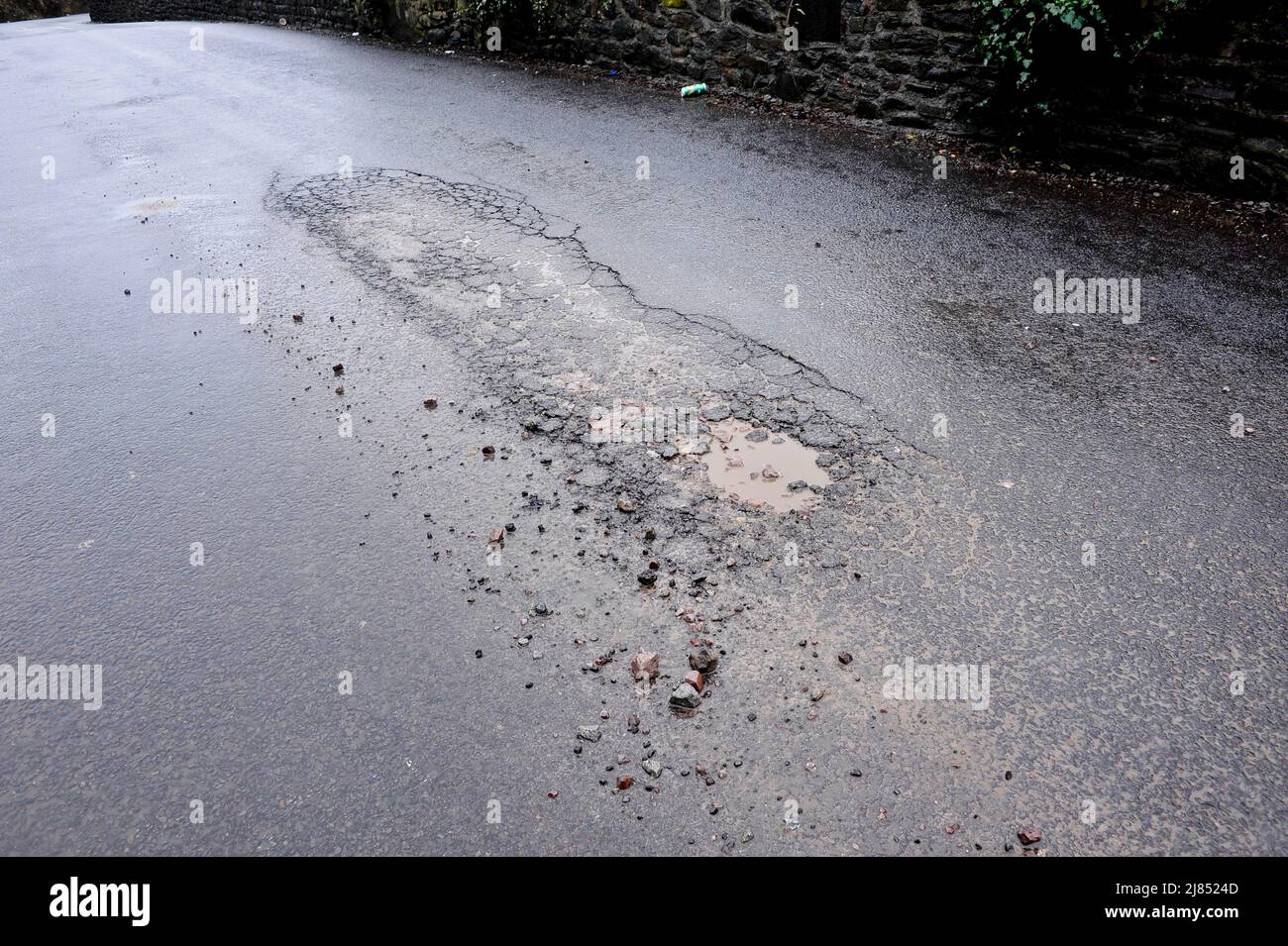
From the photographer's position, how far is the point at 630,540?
10.8ft

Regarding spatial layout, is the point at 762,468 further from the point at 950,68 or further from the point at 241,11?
the point at 241,11

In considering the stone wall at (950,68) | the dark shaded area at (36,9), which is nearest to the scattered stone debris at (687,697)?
the stone wall at (950,68)

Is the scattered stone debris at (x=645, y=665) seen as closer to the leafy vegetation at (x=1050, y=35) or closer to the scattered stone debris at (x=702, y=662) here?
the scattered stone debris at (x=702, y=662)

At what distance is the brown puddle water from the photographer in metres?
3.49

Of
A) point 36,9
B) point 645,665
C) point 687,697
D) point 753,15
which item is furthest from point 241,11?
point 687,697

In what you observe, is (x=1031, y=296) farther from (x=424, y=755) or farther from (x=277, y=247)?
(x=277, y=247)

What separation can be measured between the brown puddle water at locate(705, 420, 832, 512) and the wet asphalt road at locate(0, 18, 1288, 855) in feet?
0.53

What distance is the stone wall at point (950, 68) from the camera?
596 cm

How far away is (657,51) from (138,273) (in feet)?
23.3

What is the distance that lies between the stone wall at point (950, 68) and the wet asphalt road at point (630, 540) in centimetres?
75

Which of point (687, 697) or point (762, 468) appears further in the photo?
point (762, 468)

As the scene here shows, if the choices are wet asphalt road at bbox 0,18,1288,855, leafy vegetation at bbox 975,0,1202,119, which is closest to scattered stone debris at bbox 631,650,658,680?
wet asphalt road at bbox 0,18,1288,855

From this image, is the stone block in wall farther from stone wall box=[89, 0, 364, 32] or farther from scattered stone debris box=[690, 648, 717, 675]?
stone wall box=[89, 0, 364, 32]

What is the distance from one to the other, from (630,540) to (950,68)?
656cm
